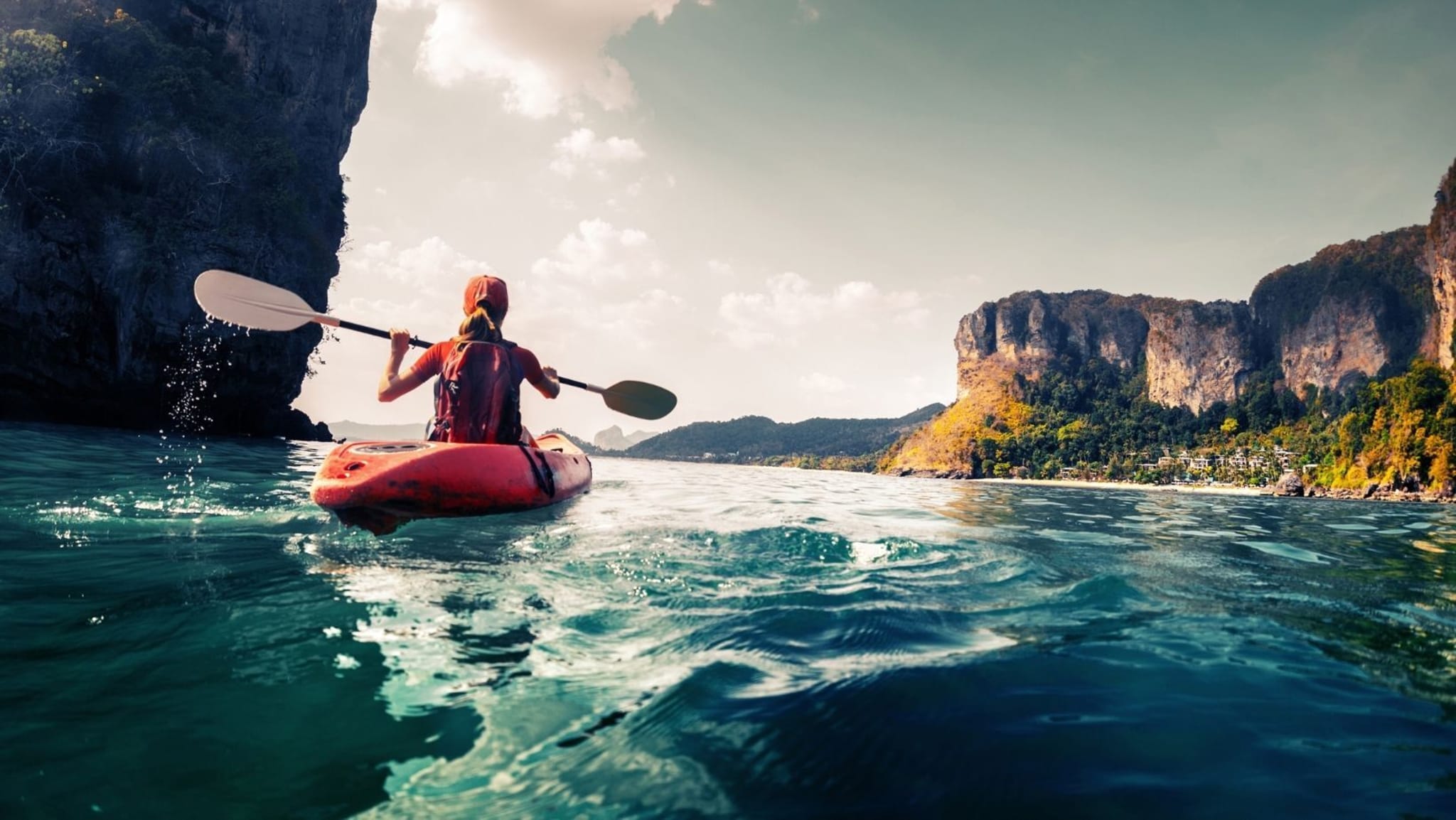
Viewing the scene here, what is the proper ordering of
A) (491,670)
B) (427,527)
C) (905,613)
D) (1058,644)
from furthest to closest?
(427,527), (905,613), (1058,644), (491,670)

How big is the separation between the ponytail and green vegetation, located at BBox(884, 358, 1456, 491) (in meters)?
77.3

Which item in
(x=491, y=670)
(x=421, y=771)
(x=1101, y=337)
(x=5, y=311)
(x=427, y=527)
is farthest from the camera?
(x=1101, y=337)

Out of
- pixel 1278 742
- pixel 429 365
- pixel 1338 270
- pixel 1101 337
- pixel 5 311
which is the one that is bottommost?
pixel 1278 742

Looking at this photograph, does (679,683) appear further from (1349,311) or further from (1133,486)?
(1349,311)

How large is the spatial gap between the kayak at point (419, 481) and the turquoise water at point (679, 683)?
319 millimetres

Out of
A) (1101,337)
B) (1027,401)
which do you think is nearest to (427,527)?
(1027,401)

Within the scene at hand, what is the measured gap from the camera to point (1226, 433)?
12531cm

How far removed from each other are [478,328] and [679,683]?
17.7ft

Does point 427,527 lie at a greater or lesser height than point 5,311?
lesser

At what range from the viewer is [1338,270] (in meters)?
135

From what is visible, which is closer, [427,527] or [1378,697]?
[1378,697]

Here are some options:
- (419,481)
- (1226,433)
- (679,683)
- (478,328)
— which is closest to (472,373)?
(478,328)

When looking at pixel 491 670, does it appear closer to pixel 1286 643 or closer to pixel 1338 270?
pixel 1286 643

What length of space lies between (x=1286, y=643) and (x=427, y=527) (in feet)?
21.9
